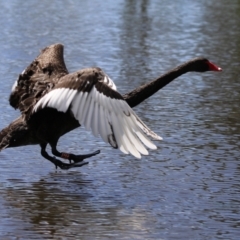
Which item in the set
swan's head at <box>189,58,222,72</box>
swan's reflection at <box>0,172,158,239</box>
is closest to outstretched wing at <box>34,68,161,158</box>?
swan's reflection at <box>0,172,158,239</box>

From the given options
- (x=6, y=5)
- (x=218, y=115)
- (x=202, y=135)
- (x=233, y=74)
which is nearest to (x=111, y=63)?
(x=233, y=74)

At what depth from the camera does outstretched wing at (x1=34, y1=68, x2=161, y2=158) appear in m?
6.73

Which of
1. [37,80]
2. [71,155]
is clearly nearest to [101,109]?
[71,155]

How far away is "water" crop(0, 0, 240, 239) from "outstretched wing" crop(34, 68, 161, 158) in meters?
0.65

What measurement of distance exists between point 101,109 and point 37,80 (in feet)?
5.96

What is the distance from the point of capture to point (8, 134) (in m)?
8.28

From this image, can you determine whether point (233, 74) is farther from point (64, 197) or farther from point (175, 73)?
point (64, 197)

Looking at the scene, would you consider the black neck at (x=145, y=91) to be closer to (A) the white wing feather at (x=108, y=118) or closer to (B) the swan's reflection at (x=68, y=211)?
(B) the swan's reflection at (x=68, y=211)

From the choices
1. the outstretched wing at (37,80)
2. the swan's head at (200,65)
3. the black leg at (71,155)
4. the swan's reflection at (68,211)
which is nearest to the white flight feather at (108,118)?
the swan's reflection at (68,211)

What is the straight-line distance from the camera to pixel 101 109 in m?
6.92

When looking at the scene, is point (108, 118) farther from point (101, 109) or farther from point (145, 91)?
point (145, 91)

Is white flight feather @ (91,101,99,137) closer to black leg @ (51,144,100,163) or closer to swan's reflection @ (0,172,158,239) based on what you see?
swan's reflection @ (0,172,158,239)

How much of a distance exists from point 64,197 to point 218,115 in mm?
3626

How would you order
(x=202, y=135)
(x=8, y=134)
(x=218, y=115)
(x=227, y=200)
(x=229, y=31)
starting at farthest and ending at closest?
1. (x=229, y=31)
2. (x=218, y=115)
3. (x=202, y=135)
4. (x=8, y=134)
5. (x=227, y=200)
